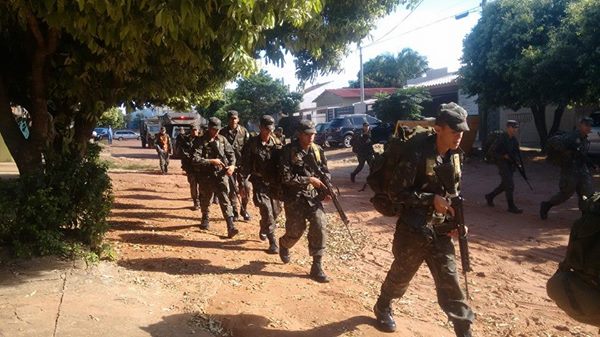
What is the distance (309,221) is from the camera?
5262mm

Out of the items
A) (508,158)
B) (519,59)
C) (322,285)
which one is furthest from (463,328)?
(519,59)

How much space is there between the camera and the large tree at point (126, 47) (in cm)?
403

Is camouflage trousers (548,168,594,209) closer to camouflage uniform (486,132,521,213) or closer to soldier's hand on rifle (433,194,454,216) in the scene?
camouflage uniform (486,132,521,213)

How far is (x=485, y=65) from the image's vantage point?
16.7 meters

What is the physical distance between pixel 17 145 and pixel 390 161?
425 centimetres

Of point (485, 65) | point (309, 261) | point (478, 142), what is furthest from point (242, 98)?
point (309, 261)

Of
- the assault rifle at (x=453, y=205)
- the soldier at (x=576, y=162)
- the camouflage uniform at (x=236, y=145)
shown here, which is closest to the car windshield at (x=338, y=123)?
the camouflage uniform at (x=236, y=145)

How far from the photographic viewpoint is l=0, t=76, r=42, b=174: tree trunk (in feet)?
18.4

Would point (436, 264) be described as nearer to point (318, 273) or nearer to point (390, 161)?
point (390, 161)

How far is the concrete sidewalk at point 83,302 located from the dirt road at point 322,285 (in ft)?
0.12

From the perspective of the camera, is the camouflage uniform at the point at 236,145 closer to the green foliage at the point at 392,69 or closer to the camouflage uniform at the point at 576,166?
the camouflage uniform at the point at 576,166

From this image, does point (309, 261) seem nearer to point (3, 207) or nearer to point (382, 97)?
point (3, 207)

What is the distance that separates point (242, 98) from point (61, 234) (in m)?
30.4

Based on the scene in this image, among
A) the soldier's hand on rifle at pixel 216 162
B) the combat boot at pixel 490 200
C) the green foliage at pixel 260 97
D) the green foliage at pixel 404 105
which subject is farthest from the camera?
the green foliage at pixel 260 97
